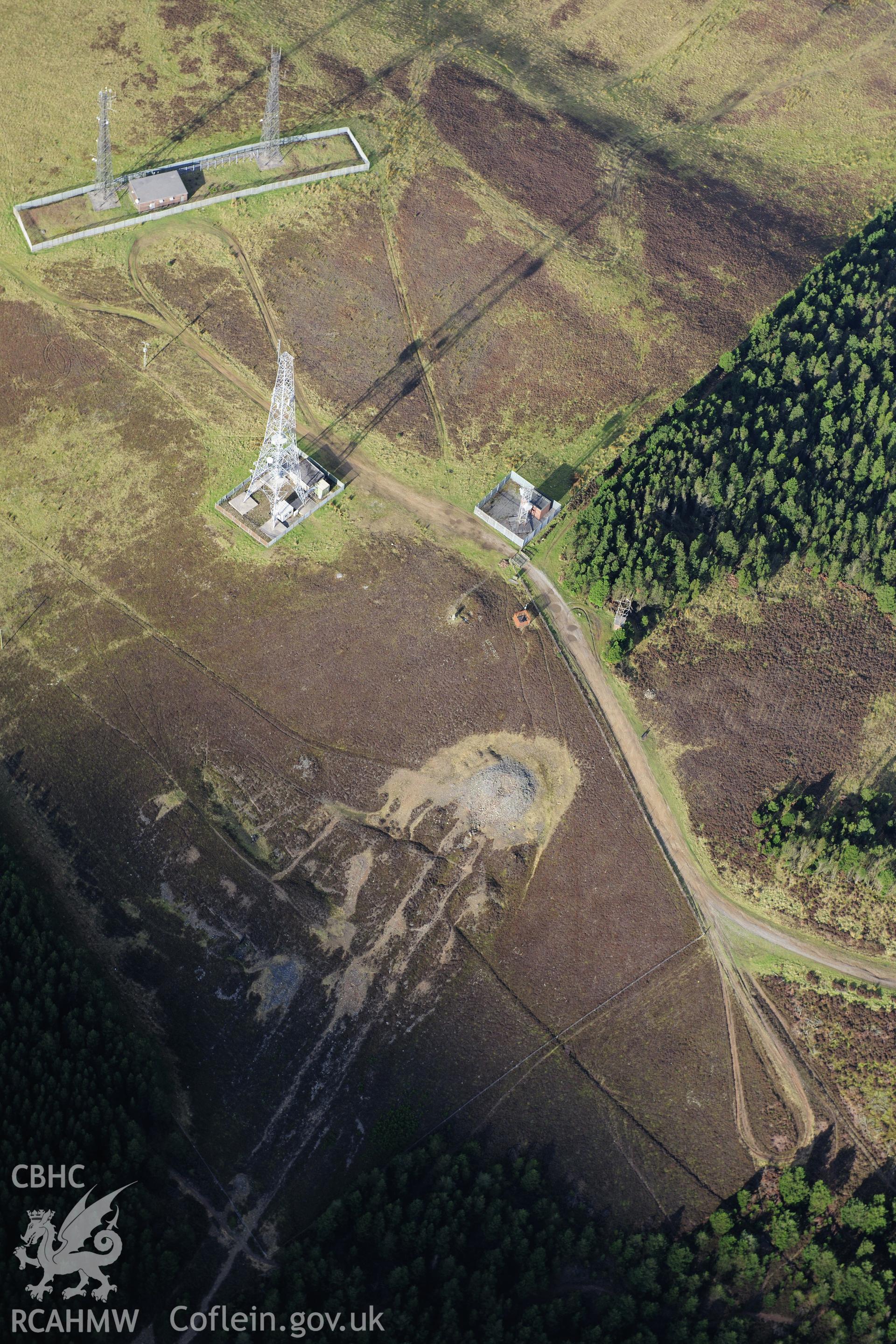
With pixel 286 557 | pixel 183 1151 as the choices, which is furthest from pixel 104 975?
pixel 286 557

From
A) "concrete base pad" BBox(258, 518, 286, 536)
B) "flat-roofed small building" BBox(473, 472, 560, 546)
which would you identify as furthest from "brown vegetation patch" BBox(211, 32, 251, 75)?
"flat-roofed small building" BBox(473, 472, 560, 546)

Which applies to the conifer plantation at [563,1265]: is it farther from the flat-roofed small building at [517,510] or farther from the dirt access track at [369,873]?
the flat-roofed small building at [517,510]

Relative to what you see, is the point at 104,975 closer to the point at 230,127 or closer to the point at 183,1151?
the point at 183,1151

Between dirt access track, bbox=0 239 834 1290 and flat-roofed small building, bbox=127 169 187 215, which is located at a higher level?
flat-roofed small building, bbox=127 169 187 215

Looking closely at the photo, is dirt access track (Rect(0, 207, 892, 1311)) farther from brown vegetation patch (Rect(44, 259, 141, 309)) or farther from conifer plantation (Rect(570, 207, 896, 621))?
brown vegetation patch (Rect(44, 259, 141, 309))

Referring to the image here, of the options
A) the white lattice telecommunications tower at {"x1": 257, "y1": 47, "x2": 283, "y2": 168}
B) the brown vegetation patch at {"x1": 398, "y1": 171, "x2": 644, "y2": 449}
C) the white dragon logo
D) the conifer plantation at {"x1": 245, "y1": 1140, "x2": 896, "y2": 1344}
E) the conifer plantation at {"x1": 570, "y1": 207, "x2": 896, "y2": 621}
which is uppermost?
the white lattice telecommunications tower at {"x1": 257, "y1": 47, "x2": 283, "y2": 168}

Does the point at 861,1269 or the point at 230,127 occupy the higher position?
the point at 230,127

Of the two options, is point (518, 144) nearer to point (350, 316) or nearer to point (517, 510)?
point (350, 316)
